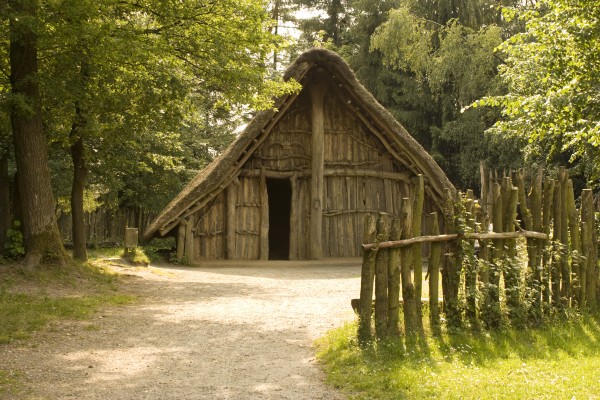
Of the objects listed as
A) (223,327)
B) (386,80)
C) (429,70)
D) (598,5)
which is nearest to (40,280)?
(223,327)

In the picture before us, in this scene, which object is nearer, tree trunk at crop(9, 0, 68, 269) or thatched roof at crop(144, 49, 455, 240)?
tree trunk at crop(9, 0, 68, 269)

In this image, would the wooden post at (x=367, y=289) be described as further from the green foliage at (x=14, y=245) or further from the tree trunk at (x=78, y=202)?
the tree trunk at (x=78, y=202)

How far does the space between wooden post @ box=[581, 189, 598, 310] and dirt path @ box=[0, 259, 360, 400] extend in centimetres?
325

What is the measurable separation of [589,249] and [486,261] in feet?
6.50

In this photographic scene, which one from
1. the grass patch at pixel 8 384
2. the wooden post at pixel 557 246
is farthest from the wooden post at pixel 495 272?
the grass patch at pixel 8 384

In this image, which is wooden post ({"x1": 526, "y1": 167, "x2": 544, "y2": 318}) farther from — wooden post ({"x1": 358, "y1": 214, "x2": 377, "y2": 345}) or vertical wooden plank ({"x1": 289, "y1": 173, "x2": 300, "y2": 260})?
vertical wooden plank ({"x1": 289, "y1": 173, "x2": 300, "y2": 260})

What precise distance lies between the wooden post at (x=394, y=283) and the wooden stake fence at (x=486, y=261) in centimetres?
1

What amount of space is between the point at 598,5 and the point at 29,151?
33.0 feet

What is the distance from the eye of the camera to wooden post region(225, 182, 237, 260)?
1681 cm

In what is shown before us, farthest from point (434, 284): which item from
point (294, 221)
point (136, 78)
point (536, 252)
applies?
point (294, 221)

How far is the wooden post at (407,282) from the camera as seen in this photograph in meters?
7.16

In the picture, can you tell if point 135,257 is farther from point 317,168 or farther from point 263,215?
point 317,168

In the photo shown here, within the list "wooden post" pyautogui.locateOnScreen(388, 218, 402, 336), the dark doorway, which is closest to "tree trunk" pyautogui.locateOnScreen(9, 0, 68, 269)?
"wooden post" pyautogui.locateOnScreen(388, 218, 402, 336)

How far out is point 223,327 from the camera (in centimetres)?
846
